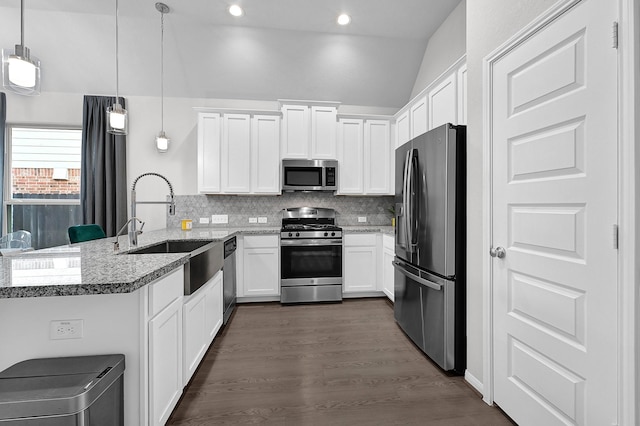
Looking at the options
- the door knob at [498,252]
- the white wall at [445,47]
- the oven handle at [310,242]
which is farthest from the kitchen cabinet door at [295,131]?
the door knob at [498,252]

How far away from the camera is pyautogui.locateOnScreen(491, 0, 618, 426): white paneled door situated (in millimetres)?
1174

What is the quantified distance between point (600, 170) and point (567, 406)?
1083 millimetres

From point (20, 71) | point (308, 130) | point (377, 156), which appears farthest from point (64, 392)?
point (377, 156)

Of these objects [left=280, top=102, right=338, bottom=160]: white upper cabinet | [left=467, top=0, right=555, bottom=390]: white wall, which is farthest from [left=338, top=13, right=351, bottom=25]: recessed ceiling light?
[left=467, top=0, right=555, bottom=390]: white wall

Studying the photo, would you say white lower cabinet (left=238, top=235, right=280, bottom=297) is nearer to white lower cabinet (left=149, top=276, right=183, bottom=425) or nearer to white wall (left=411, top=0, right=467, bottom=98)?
white lower cabinet (left=149, top=276, right=183, bottom=425)

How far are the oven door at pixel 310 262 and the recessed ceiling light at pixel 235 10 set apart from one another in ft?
9.12

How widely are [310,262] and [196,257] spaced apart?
1.95 metres

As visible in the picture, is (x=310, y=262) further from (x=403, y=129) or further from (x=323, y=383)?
(x=403, y=129)

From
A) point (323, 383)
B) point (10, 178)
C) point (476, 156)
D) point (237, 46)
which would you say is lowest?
point (323, 383)

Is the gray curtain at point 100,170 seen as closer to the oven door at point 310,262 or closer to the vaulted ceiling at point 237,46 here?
the vaulted ceiling at point 237,46

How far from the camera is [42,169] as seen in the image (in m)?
4.24

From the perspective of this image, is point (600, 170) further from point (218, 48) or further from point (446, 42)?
point (218, 48)

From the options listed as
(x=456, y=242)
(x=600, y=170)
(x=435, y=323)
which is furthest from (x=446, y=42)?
(x=435, y=323)

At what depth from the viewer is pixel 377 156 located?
430 cm
